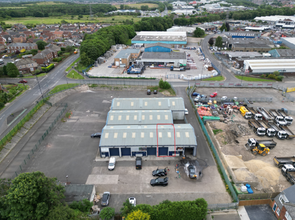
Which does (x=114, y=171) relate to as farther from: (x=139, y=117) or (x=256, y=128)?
(x=256, y=128)

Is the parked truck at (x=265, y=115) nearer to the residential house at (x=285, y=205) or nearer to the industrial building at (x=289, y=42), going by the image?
the residential house at (x=285, y=205)

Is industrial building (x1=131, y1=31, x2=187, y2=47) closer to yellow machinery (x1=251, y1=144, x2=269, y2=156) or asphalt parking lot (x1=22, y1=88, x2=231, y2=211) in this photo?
asphalt parking lot (x1=22, y1=88, x2=231, y2=211)

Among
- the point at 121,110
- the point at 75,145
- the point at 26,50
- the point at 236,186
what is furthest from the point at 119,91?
the point at 26,50

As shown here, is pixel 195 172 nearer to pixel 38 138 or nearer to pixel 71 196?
pixel 71 196

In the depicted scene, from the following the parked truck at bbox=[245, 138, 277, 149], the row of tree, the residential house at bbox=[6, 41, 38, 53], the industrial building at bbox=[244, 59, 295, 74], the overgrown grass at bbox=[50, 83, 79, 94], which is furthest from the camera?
the residential house at bbox=[6, 41, 38, 53]

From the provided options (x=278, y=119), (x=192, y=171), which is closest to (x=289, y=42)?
(x=278, y=119)

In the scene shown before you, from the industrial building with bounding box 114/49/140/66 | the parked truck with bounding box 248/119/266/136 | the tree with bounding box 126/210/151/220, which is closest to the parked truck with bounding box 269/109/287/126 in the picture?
the parked truck with bounding box 248/119/266/136

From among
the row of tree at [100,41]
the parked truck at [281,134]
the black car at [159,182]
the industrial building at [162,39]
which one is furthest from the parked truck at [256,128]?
the industrial building at [162,39]
